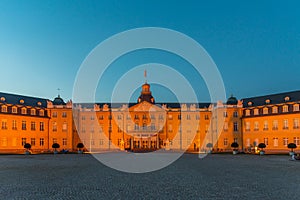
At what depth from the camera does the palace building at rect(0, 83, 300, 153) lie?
64188 millimetres

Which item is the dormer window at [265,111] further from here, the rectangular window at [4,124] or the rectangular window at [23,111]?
the rectangular window at [4,124]

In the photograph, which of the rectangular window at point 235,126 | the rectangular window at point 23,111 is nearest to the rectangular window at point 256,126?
the rectangular window at point 235,126

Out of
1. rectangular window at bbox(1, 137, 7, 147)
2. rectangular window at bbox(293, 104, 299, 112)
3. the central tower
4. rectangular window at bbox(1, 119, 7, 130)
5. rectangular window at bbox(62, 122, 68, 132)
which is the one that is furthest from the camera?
the central tower

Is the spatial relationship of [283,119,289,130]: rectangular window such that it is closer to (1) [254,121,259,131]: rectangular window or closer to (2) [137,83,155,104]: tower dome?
(1) [254,121,259,131]: rectangular window

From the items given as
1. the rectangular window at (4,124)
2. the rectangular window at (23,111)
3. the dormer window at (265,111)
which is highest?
the rectangular window at (23,111)

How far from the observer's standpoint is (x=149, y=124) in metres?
81.1

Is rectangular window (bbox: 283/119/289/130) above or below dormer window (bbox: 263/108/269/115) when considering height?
below

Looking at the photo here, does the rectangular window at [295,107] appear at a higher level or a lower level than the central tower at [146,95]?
lower

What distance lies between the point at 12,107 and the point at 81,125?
18.2 meters

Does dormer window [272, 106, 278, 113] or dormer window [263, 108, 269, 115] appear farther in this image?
dormer window [263, 108, 269, 115]

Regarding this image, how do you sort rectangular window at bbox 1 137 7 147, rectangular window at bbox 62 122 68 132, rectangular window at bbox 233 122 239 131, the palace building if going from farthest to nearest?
1. rectangular window at bbox 233 122 239 131
2. rectangular window at bbox 62 122 68 132
3. the palace building
4. rectangular window at bbox 1 137 7 147

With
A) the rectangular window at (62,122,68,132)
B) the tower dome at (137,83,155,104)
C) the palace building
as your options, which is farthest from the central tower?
the rectangular window at (62,122,68,132)

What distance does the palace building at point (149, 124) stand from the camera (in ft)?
211

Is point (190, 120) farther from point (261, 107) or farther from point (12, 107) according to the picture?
point (12, 107)
